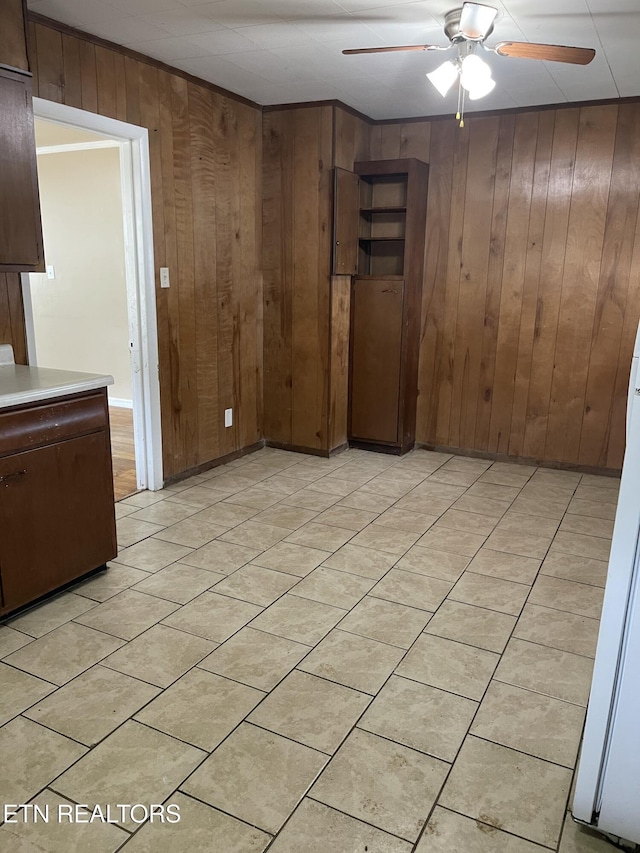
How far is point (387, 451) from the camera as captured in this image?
4.76 meters

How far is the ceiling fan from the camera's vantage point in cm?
242

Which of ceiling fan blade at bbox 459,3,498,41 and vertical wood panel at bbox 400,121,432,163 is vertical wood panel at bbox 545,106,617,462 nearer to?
vertical wood panel at bbox 400,121,432,163

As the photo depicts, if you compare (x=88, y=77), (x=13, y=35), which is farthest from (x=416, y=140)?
(x=13, y=35)

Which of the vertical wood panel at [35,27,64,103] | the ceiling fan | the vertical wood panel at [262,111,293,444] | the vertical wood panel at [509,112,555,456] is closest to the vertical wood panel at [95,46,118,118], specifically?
the vertical wood panel at [35,27,64,103]

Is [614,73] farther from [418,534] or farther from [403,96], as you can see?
[418,534]

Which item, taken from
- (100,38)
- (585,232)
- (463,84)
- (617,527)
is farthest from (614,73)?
(617,527)

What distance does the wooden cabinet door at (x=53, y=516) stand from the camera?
2.29 metres

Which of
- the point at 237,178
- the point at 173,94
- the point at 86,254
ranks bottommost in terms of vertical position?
the point at 86,254

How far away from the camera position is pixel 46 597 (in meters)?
2.56

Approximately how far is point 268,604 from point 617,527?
1546 mm

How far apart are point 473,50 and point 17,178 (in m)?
1.97

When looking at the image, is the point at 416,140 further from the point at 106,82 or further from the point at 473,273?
the point at 106,82

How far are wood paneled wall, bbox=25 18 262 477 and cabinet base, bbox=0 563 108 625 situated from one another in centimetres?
120

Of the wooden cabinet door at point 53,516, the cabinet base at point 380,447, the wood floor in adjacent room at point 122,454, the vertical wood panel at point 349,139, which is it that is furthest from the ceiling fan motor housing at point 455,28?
the wood floor in adjacent room at point 122,454
